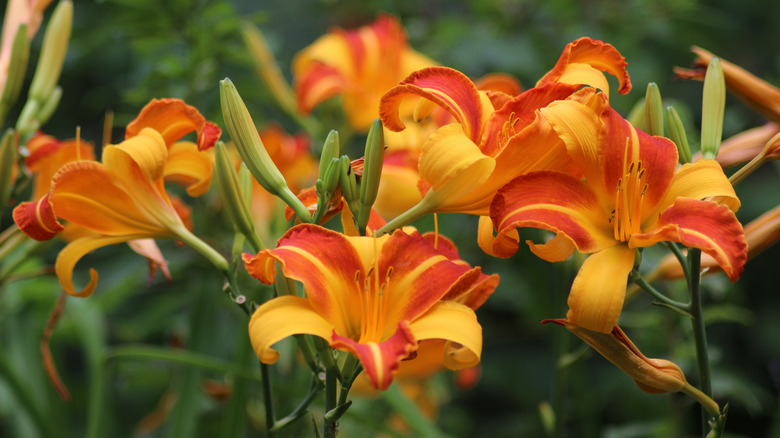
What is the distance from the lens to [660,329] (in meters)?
1.28

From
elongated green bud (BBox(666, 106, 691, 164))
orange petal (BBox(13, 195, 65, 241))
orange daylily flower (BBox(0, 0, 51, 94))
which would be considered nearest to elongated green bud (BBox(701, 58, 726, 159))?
elongated green bud (BBox(666, 106, 691, 164))

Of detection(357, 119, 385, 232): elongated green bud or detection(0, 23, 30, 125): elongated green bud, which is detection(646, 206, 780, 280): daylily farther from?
detection(0, 23, 30, 125): elongated green bud

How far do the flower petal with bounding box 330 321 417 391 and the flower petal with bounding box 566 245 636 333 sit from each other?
129 millimetres

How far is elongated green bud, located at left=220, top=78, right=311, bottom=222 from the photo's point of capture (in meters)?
0.60

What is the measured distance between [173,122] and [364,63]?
72 centimetres

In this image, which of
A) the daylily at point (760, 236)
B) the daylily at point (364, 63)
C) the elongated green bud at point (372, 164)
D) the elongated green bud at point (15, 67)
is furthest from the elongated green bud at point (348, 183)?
the daylily at point (364, 63)

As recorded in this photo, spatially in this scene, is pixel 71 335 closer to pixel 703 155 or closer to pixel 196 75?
pixel 196 75

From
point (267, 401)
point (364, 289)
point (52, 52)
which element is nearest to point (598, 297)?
point (364, 289)

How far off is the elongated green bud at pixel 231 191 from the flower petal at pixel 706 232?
34 cm

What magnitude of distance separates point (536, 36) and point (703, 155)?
37.6 inches

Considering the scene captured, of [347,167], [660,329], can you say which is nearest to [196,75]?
[347,167]

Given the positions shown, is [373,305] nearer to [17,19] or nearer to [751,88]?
[751,88]

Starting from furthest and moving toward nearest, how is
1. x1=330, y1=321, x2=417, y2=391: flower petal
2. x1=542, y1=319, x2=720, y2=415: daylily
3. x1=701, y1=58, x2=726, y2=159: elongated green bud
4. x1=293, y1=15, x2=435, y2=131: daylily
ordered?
1. x1=293, y1=15, x2=435, y2=131: daylily
2. x1=701, y1=58, x2=726, y2=159: elongated green bud
3. x1=542, y1=319, x2=720, y2=415: daylily
4. x1=330, y1=321, x2=417, y2=391: flower petal

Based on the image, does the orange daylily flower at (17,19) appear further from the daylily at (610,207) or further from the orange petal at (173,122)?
the daylily at (610,207)
